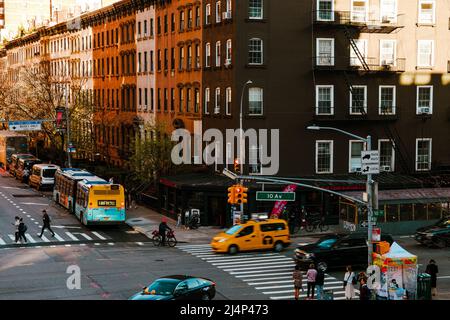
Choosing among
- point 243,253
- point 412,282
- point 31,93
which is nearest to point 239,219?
point 243,253

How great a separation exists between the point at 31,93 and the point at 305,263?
61931 mm

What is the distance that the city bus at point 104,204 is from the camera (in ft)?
164

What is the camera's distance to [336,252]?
3581cm

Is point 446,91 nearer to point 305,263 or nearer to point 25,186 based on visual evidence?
point 305,263

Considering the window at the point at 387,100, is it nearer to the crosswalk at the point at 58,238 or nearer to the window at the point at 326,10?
the window at the point at 326,10

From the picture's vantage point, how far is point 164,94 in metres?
69.0

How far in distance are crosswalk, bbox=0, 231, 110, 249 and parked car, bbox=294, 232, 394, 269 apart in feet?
52.4

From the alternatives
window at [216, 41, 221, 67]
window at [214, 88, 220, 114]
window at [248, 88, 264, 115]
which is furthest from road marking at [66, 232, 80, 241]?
window at [216, 41, 221, 67]

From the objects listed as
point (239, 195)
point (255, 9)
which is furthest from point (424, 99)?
point (239, 195)

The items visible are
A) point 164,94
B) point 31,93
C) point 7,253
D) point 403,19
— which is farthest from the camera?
point 31,93

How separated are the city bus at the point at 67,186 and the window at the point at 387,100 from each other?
23.3 metres

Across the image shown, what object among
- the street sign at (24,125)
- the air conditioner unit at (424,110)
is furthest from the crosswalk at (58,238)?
the air conditioner unit at (424,110)

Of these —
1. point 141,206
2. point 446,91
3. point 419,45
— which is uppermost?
point 419,45

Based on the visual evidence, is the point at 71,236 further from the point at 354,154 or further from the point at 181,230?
the point at 354,154
